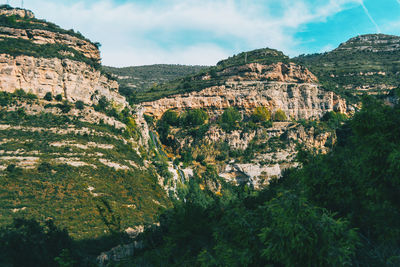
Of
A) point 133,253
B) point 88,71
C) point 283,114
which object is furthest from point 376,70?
point 133,253

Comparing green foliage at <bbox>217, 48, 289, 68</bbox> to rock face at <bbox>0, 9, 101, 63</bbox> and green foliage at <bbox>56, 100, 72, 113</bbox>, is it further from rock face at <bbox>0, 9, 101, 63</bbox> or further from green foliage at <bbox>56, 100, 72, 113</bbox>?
green foliage at <bbox>56, 100, 72, 113</bbox>

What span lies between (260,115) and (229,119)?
368 inches

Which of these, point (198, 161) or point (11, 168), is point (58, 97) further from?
point (198, 161)

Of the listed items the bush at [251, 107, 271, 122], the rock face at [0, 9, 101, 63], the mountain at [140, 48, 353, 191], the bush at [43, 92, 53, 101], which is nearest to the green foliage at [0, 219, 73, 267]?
the bush at [43, 92, 53, 101]

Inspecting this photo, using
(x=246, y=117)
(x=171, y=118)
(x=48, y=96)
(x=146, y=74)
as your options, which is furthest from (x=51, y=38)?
(x=146, y=74)

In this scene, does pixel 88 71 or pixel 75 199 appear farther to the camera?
pixel 88 71

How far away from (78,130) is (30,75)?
14668 mm

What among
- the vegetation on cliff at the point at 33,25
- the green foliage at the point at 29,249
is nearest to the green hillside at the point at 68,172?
the green foliage at the point at 29,249

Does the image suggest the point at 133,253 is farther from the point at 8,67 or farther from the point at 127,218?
the point at 8,67

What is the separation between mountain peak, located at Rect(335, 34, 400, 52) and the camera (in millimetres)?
103312

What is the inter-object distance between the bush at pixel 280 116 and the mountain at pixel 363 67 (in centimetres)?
1701

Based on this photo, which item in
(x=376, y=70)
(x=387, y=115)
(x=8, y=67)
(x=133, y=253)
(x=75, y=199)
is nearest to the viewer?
(x=387, y=115)

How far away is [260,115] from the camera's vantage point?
74.4 metres

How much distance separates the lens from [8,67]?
150 feet
